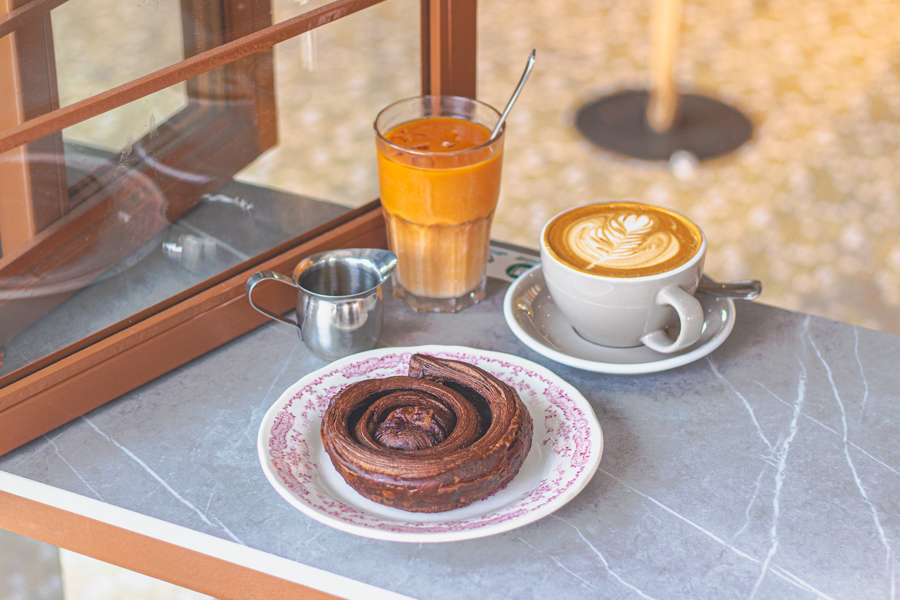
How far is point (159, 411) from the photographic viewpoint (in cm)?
84

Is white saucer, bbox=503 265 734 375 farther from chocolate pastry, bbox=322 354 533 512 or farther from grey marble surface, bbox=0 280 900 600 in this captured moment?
chocolate pastry, bbox=322 354 533 512

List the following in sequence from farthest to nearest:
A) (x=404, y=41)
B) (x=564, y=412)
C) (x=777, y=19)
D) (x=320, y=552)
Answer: (x=777, y=19), (x=404, y=41), (x=564, y=412), (x=320, y=552)

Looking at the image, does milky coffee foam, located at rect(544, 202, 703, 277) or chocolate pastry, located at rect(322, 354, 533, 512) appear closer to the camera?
chocolate pastry, located at rect(322, 354, 533, 512)

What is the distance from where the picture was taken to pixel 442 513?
70 cm

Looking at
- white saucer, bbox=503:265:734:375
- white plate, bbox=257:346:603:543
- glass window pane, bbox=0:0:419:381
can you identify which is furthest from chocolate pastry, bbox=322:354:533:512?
glass window pane, bbox=0:0:419:381

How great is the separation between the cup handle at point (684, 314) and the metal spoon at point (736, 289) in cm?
11

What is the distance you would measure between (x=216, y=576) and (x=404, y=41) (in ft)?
2.07

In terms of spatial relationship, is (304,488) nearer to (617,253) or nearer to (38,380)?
(38,380)

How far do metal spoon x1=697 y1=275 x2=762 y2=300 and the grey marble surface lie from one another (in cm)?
5

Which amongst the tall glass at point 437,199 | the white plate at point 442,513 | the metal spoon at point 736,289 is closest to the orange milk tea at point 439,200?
the tall glass at point 437,199

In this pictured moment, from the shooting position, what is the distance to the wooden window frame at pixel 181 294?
0.75 m

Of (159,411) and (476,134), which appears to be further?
(476,134)

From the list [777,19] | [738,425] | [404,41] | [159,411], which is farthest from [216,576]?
[777,19]

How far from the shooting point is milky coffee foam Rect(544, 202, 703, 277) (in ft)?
2.88
